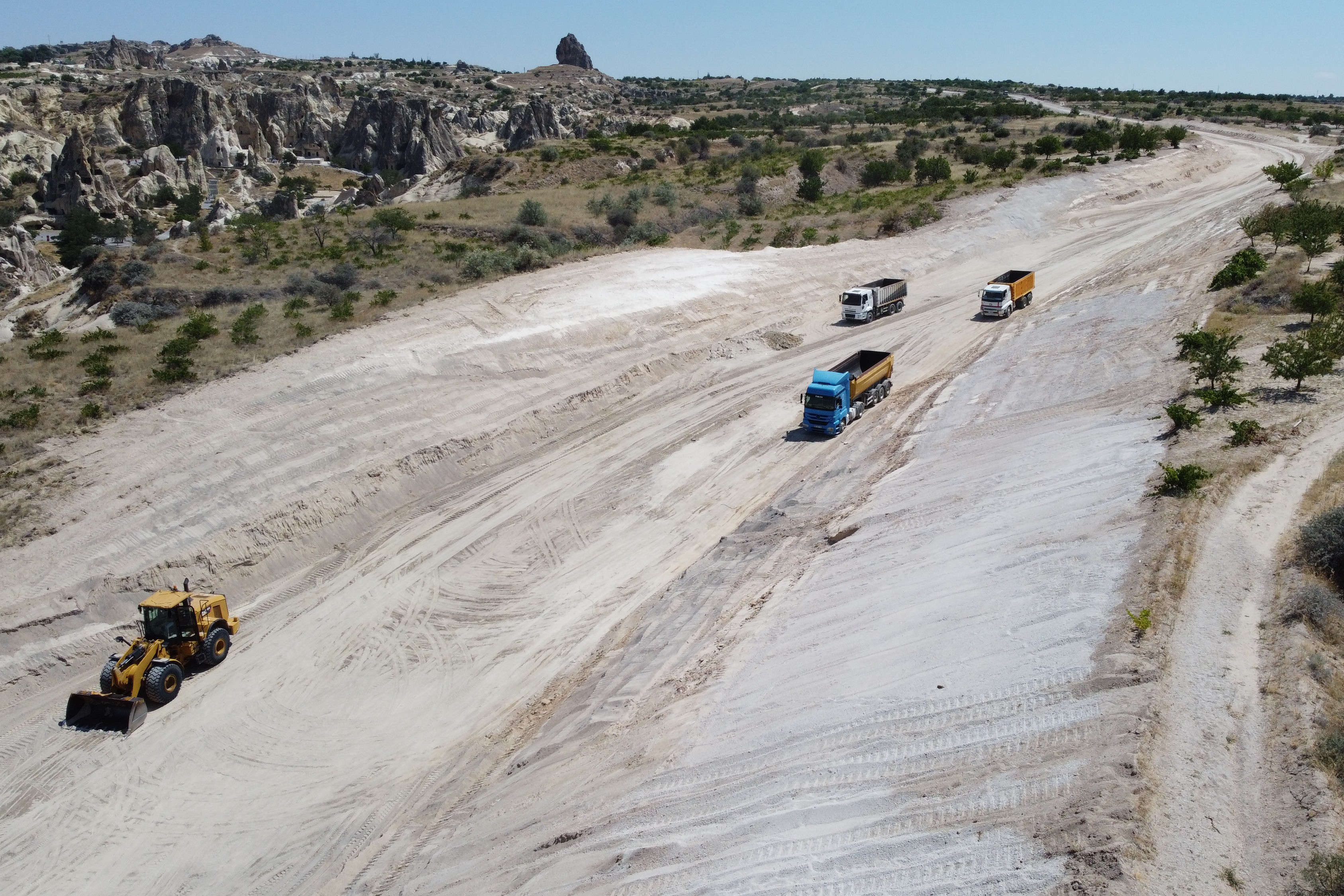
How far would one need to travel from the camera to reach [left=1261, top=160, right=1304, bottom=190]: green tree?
173 ft

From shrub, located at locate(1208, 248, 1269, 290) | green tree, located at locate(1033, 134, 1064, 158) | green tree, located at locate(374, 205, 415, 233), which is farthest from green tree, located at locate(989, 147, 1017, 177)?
green tree, located at locate(374, 205, 415, 233)

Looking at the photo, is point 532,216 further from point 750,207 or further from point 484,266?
point 750,207

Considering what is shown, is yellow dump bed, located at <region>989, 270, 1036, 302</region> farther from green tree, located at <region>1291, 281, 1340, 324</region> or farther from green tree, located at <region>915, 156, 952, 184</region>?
green tree, located at <region>915, 156, 952, 184</region>

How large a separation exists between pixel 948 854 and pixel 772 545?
10791 mm

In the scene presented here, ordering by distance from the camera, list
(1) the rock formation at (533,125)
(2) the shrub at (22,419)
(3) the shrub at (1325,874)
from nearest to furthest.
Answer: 1. (3) the shrub at (1325,874)
2. (2) the shrub at (22,419)
3. (1) the rock formation at (533,125)

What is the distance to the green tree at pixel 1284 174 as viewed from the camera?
52.6 meters

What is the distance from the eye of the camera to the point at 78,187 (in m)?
→ 67.7

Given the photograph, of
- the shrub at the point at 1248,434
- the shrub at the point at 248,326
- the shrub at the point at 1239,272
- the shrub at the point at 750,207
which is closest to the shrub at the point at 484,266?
the shrub at the point at 248,326

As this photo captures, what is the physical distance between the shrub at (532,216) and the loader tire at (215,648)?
3810 cm

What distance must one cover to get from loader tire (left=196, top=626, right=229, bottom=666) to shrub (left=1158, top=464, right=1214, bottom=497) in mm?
19607

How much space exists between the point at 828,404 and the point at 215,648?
1791cm

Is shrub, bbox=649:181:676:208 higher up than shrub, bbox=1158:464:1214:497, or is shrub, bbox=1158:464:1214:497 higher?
shrub, bbox=649:181:676:208

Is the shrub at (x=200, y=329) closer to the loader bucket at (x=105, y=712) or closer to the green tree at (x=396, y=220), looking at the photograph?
the loader bucket at (x=105, y=712)

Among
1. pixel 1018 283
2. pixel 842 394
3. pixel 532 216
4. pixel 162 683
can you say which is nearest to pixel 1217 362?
pixel 842 394
